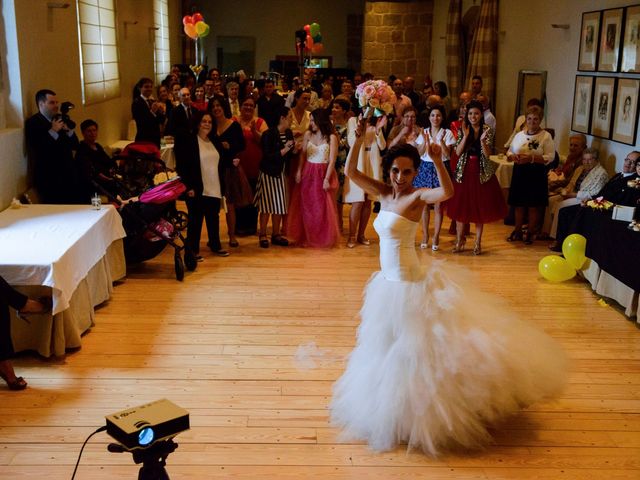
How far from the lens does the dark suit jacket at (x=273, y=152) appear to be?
695 centimetres

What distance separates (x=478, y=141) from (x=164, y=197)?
3.05 metres

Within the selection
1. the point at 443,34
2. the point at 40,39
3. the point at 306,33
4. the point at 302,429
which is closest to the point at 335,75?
the point at 306,33

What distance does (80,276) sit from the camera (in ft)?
15.7

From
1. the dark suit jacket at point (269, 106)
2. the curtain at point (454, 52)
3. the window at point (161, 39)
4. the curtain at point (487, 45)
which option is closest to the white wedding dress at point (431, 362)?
the dark suit jacket at point (269, 106)

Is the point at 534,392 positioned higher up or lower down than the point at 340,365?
higher up

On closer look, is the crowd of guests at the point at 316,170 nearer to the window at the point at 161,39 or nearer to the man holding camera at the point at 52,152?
the man holding camera at the point at 52,152

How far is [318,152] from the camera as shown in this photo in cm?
704

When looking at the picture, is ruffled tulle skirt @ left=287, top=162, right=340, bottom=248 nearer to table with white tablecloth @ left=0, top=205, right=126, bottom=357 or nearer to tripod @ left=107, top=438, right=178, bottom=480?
table with white tablecloth @ left=0, top=205, right=126, bottom=357

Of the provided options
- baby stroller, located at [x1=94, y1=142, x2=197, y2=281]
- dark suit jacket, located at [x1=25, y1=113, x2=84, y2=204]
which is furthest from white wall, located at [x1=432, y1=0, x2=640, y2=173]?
dark suit jacket, located at [x1=25, y1=113, x2=84, y2=204]

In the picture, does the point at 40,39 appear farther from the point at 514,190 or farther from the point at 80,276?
the point at 514,190

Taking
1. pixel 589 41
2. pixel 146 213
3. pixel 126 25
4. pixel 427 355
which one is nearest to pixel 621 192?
pixel 589 41

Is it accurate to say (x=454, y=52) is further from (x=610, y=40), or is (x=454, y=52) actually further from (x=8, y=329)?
(x=8, y=329)

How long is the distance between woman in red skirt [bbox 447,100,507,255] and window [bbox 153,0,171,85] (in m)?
7.42

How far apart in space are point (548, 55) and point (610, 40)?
1911 mm
